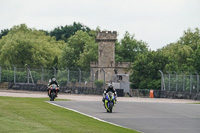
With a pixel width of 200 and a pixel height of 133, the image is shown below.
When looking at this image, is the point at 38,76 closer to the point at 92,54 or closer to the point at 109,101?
the point at 109,101

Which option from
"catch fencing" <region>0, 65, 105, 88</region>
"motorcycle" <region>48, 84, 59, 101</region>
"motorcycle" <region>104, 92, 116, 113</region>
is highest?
"catch fencing" <region>0, 65, 105, 88</region>

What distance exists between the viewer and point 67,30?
172m

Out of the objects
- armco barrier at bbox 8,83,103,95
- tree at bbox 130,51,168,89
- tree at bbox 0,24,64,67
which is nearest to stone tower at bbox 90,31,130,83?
tree at bbox 130,51,168,89

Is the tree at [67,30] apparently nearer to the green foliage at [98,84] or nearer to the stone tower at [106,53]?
the stone tower at [106,53]

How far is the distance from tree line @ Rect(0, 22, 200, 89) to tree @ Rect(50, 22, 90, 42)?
20867mm

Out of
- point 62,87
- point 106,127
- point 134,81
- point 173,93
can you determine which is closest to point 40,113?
point 106,127

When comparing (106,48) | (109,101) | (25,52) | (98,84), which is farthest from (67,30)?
(109,101)

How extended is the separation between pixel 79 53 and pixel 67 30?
41.1 meters

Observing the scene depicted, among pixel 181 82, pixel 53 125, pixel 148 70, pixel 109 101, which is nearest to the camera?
pixel 53 125

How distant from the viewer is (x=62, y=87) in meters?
60.7

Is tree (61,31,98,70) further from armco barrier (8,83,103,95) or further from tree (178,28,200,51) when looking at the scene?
armco barrier (8,83,103,95)

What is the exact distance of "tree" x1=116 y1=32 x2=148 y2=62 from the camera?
446 feet

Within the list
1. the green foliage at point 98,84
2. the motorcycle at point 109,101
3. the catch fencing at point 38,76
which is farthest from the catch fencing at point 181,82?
the motorcycle at point 109,101

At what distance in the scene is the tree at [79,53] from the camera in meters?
125
